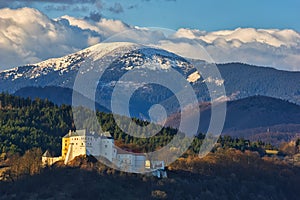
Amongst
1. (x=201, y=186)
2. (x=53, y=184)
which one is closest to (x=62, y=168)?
(x=53, y=184)

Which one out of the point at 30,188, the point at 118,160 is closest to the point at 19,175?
the point at 30,188

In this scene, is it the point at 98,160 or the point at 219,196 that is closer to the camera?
the point at 98,160

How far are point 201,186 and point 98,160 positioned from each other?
80.7ft

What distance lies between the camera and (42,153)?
635ft

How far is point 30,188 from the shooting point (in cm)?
17538

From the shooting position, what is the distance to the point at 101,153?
7165 inches

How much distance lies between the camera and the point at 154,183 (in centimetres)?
18150

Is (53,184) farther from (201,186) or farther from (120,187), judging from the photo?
(201,186)

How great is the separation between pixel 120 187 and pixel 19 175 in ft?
59.3

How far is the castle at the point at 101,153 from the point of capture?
589 ft

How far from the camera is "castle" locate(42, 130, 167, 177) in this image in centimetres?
17938

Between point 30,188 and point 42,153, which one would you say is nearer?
point 30,188

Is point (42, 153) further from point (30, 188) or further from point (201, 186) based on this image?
point (201, 186)

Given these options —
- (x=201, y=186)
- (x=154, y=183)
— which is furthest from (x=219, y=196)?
(x=154, y=183)
